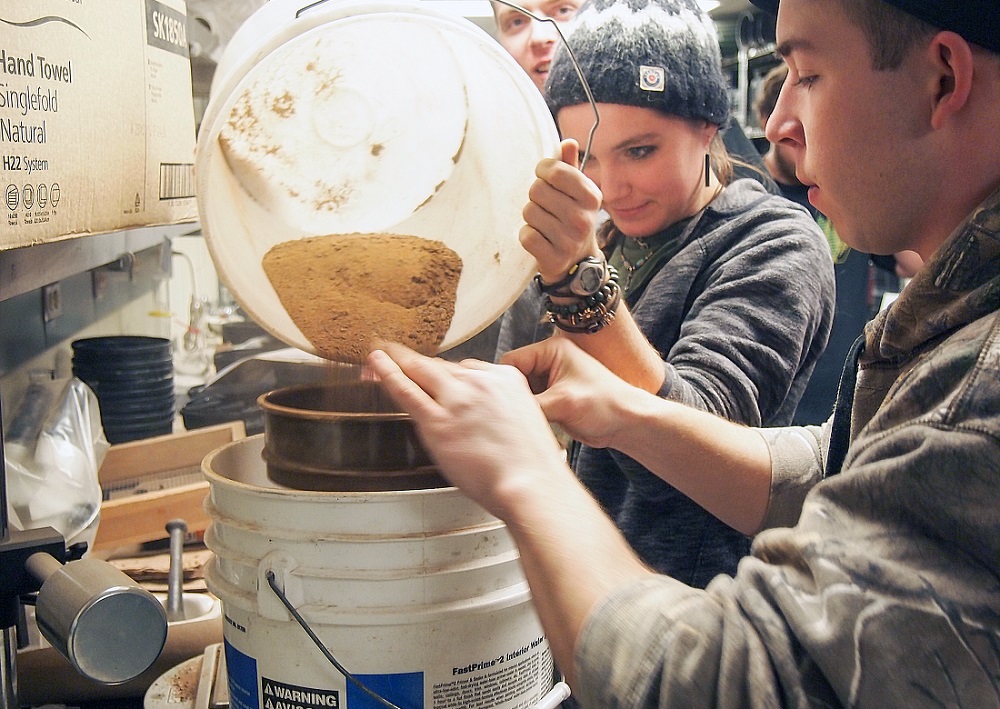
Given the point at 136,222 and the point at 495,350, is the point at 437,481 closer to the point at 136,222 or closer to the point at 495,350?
the point at 136,222

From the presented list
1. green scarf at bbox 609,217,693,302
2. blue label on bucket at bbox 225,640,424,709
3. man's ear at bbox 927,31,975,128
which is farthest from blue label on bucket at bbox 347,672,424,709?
green scarf at bbox 609,217,693,302

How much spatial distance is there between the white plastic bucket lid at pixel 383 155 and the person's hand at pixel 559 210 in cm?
4

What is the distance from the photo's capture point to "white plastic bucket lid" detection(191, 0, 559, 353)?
3.70ft

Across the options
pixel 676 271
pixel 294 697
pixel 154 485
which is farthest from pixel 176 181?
pixel 294 697

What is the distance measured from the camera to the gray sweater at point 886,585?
22.6 inches

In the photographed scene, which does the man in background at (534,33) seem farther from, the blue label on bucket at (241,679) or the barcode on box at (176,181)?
the blue label on bucket at (241,679)

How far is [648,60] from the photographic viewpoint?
1425 mm

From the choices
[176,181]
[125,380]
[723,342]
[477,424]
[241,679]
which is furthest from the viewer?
[125,380]

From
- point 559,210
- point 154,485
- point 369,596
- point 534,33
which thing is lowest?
point 154,485

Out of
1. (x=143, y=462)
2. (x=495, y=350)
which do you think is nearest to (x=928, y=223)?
(x=495, y=350)

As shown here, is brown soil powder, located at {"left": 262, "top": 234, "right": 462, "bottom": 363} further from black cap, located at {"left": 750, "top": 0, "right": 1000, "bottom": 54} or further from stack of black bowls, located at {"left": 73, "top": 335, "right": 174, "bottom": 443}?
stack of black bowls, located at {"left": 73, "top": 335, "right": 174, "bottom": 443}

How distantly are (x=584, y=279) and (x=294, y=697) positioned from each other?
0.65 meters

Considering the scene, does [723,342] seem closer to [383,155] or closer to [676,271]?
[676,271]

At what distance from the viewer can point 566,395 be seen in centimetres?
115
